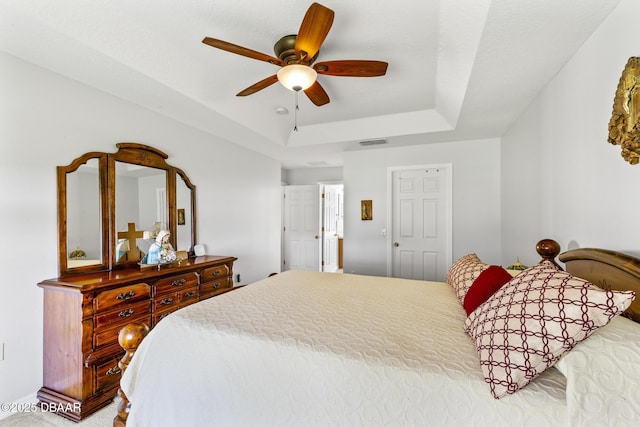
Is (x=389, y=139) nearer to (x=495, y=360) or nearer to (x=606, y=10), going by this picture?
(x=606, y=10)

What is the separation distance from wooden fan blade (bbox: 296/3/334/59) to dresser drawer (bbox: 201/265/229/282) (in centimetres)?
210

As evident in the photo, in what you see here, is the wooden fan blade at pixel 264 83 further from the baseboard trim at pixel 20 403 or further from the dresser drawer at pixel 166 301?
the baseboard trim at pixel 20 403

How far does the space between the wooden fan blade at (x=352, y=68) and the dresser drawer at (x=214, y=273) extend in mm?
2078

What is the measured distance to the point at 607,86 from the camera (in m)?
1.37

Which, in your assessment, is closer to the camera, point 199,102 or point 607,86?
point 607,86

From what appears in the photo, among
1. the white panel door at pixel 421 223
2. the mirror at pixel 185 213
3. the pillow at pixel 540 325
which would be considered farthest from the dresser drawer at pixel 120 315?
the white panel door at pixel 421 223

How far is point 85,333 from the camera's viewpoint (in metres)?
1.74

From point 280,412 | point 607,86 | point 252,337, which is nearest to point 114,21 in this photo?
point 252,337

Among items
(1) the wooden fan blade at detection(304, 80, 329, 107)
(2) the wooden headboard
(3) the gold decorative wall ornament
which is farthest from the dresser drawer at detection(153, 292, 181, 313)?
(3) the gold decorative wall ornament

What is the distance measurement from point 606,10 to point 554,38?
0.23m

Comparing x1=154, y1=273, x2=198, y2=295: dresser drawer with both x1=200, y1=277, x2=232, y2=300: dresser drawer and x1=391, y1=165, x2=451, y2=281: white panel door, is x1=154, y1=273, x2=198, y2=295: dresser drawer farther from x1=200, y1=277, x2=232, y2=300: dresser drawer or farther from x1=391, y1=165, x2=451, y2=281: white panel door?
x1=391, y1=165, x2=451, y2=281: white panel door

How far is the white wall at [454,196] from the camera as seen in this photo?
360 cm

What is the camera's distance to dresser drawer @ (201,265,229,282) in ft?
8.79

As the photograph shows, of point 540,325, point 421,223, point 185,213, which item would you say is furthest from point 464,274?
point 185,213
